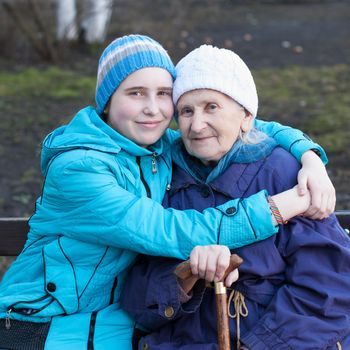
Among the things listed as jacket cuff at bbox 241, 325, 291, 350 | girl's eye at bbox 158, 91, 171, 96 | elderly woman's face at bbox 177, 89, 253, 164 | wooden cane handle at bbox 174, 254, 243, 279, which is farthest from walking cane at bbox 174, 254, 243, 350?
girl's eye at bbox 158, 91, 171, 96

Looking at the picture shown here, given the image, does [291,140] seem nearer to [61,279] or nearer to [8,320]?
[61,279]

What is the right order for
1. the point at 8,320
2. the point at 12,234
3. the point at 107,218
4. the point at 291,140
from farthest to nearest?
the point at 12,234, the point at 291,140, the point at 8,320, the point at 107,218

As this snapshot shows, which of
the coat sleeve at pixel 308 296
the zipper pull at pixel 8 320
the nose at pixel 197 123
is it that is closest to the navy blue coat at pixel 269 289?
the coat sleeve at pixel 308 296

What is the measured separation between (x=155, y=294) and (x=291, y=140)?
2.83ft

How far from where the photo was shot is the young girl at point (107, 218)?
288cm

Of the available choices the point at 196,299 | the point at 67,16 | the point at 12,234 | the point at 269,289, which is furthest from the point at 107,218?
the point at 67,16

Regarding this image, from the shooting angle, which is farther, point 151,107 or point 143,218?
point 151,107

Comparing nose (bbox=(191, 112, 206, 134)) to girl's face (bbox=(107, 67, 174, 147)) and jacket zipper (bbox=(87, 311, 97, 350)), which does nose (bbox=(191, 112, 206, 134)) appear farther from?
jacket zipper (bbox=(87, 311, 97, 350))

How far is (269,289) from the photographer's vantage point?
294 cm

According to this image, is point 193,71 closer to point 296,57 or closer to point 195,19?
point 296,57

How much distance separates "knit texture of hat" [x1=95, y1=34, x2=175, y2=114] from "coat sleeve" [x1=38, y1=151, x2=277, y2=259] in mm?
352

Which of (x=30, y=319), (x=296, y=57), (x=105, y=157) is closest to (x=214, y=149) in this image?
(x=105, y=157)

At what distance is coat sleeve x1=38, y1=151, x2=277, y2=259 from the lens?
9.37 feet

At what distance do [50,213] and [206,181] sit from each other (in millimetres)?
633
